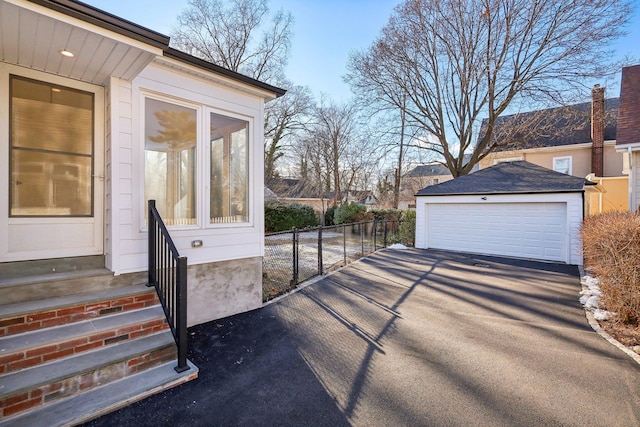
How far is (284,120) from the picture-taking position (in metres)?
19.3

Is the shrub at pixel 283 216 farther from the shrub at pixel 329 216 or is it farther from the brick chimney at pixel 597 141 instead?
the brick chimney at pixel 597 141

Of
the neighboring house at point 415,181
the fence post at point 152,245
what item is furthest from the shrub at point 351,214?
the fence post at point 152,245

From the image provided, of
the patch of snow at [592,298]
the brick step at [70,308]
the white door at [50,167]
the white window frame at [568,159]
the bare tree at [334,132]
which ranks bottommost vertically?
the patch of snow at [592,298]

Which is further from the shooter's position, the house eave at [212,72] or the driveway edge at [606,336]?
the house eave at [212,72]

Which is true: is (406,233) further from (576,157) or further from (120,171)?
(576,157)

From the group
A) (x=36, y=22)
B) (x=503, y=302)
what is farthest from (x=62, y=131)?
(x=503, y=302)

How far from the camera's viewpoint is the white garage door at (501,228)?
29.2 ft

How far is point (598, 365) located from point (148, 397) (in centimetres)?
428

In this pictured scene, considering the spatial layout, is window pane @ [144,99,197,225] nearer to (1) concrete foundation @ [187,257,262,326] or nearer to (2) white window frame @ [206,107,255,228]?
(2) white window frame @ [206,107,255,228]

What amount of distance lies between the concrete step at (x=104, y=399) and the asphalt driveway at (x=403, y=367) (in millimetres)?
74

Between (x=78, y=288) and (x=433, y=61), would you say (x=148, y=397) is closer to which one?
(x=78, y=288)

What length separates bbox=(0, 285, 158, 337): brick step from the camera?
248 cm

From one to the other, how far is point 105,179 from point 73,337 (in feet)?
5.75

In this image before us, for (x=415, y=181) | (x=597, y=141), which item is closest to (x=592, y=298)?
(x=597, y=141)
